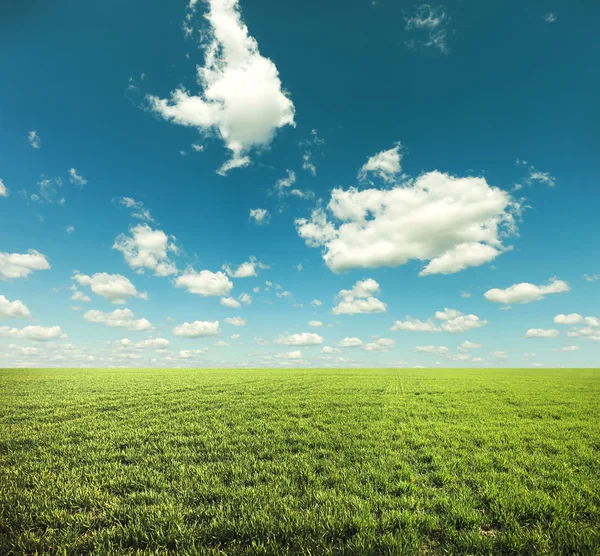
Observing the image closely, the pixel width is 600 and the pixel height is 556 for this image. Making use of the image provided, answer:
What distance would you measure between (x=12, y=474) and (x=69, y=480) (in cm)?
173

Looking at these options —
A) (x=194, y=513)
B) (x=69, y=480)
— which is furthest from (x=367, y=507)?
(x=69, y=480)

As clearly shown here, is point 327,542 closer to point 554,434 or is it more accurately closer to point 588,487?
point 588,487

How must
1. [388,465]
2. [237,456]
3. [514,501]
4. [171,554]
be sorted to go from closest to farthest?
[171,554] < [514,501] < [388,465] < [237,456]

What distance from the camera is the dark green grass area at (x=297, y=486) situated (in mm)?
5328

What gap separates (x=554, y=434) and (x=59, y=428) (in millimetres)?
18604

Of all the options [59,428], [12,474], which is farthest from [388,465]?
[59,428]

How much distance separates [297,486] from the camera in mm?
7137

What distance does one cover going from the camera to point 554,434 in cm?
1211

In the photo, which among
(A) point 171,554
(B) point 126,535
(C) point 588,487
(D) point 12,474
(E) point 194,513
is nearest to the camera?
(A) point 171,554

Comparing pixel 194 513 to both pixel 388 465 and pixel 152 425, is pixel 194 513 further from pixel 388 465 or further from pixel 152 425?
pixel 152 425

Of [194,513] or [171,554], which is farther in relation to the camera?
[194,513]

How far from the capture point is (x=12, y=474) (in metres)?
7.90

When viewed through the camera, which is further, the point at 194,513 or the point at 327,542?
the point at 194,513

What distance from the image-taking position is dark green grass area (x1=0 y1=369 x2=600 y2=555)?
17.5 ft
